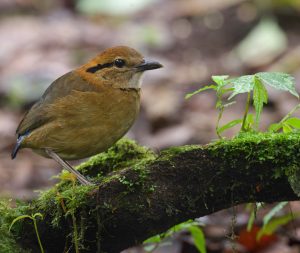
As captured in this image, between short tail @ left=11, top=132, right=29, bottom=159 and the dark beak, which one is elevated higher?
the dark beak

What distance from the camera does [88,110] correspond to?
16.8ft

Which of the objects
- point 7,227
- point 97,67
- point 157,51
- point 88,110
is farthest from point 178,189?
point 157,51

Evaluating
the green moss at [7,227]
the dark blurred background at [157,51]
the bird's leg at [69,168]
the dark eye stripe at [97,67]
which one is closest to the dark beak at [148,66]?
the dark eye stripe at [97,67]

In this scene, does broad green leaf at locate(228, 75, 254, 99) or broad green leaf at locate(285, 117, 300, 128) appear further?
broad green leaf at locate(285, 117, 300, 128)

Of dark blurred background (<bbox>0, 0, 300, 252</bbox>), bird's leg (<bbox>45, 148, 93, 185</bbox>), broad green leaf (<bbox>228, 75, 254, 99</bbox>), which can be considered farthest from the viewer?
dark blurred background (<bbox>0, 0, 300, 252</bbox>)

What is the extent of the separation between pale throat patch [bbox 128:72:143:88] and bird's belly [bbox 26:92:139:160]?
7.3 inches

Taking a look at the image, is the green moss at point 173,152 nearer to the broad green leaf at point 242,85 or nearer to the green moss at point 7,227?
the broad green leaf at point 242,85

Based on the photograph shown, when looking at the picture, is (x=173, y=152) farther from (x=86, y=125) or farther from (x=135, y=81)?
(x=135, y=81)

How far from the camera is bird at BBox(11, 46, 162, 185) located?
505 cm

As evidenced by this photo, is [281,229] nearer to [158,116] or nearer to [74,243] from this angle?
[74,243]

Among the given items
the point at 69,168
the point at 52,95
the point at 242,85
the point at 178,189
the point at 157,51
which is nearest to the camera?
the point at 242,85

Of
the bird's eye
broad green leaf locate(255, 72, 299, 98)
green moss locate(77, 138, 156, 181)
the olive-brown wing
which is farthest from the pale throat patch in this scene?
broad green leaf locate(255, 72, 299, 98)

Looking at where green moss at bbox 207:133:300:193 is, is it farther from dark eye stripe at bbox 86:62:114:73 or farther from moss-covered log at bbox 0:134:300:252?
dark eye stripe at bbox 86:62:114:73

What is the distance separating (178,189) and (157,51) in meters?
8.06
